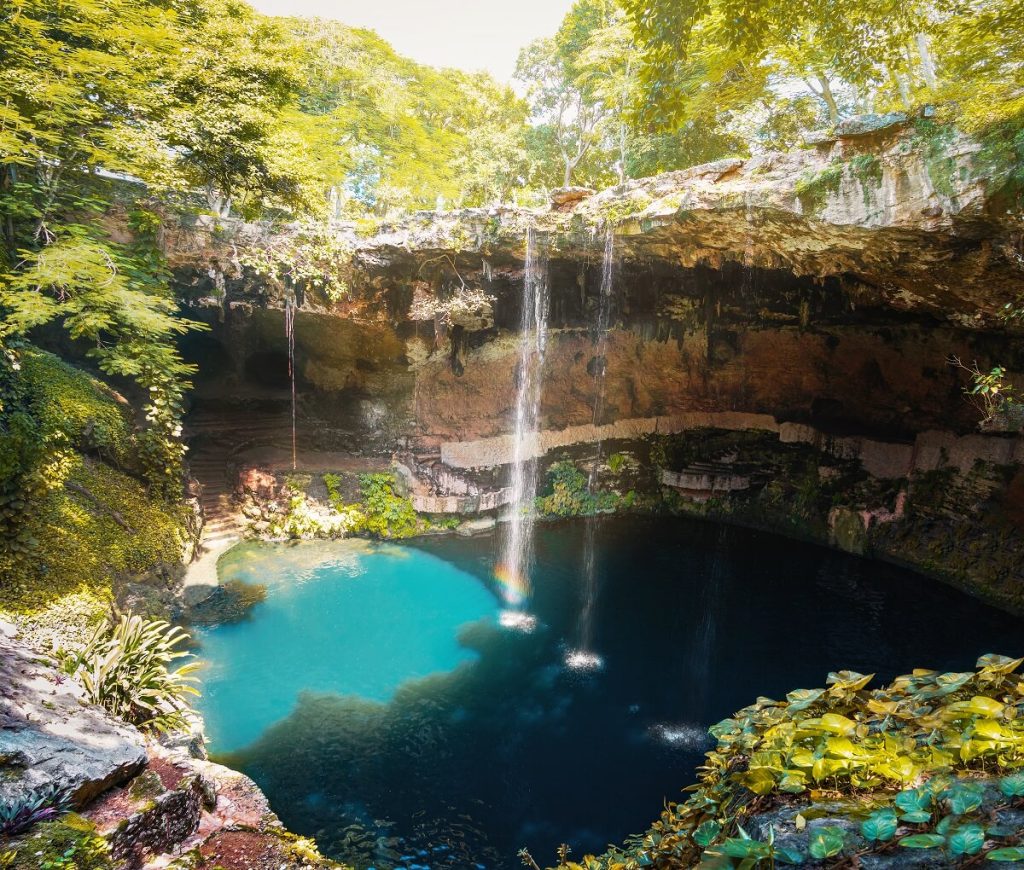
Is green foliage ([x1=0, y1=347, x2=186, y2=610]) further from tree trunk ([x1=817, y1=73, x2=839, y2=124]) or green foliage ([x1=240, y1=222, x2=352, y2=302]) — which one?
tree trunk ([x1=817, y1=73, x2=839, y2=124])

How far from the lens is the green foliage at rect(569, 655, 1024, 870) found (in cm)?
192

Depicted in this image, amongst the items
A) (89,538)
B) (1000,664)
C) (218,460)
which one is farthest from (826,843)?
(218,460)

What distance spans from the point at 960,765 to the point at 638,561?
1146 cm

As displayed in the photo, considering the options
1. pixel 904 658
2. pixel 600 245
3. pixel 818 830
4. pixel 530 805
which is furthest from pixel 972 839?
pixel 600 245

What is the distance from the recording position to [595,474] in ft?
56.3

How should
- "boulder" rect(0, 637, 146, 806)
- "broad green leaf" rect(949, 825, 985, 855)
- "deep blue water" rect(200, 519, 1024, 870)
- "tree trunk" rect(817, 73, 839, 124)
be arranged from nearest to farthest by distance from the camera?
"broad green leaf" rect(949, 825, 985, 855), "boulder" rect(0, 637, 146, 806), "deep blue water" rect(200, 519, 1024, 870), "tree trunk" rect(817, 73, 839, 124)

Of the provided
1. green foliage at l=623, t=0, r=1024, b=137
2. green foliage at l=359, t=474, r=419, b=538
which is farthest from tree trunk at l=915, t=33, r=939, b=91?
green foliage at l=359, t=474, r=419, b=538

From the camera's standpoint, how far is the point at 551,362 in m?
16.6

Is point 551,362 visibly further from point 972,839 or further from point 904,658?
point 972,839

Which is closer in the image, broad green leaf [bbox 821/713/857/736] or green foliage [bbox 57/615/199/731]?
broad green leaf [bbox 821/713/857/736]

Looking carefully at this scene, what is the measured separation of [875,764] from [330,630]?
31.2 feet

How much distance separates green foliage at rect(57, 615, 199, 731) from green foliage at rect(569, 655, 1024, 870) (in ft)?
17.2

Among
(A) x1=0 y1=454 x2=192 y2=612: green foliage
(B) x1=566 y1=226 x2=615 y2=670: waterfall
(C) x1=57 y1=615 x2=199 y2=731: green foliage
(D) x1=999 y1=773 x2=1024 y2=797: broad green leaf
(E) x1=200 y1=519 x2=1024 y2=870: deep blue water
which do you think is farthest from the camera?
(B) x1=566 y1=226 x2=615 y2=670: waterfall

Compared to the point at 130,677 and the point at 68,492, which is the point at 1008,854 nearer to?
the point at 130,677
